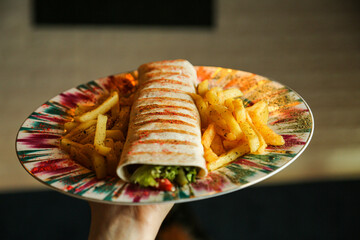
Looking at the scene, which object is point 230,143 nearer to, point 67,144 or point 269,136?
point 269,136

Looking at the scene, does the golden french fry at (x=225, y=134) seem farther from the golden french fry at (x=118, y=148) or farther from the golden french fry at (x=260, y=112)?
the golden french fry at (x=118, y=148)

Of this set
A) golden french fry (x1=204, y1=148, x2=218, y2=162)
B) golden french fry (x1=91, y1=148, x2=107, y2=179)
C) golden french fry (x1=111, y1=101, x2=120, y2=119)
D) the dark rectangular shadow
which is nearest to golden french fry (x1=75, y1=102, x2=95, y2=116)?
golden french fry (x1=111, y1=101, x2=120, y2=119)

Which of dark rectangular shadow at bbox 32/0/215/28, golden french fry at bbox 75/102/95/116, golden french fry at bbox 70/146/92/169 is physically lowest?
golden french fry at bbox 70/146/92/169

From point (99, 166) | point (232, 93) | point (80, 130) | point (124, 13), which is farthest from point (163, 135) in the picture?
point (124, 13)

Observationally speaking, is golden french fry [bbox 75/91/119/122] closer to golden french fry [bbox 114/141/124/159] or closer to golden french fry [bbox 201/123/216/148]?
golden french fry [bbox 114/141/124/159]

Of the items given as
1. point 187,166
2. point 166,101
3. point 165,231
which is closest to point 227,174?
point 187,166

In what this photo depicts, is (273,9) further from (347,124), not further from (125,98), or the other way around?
(125,98)
